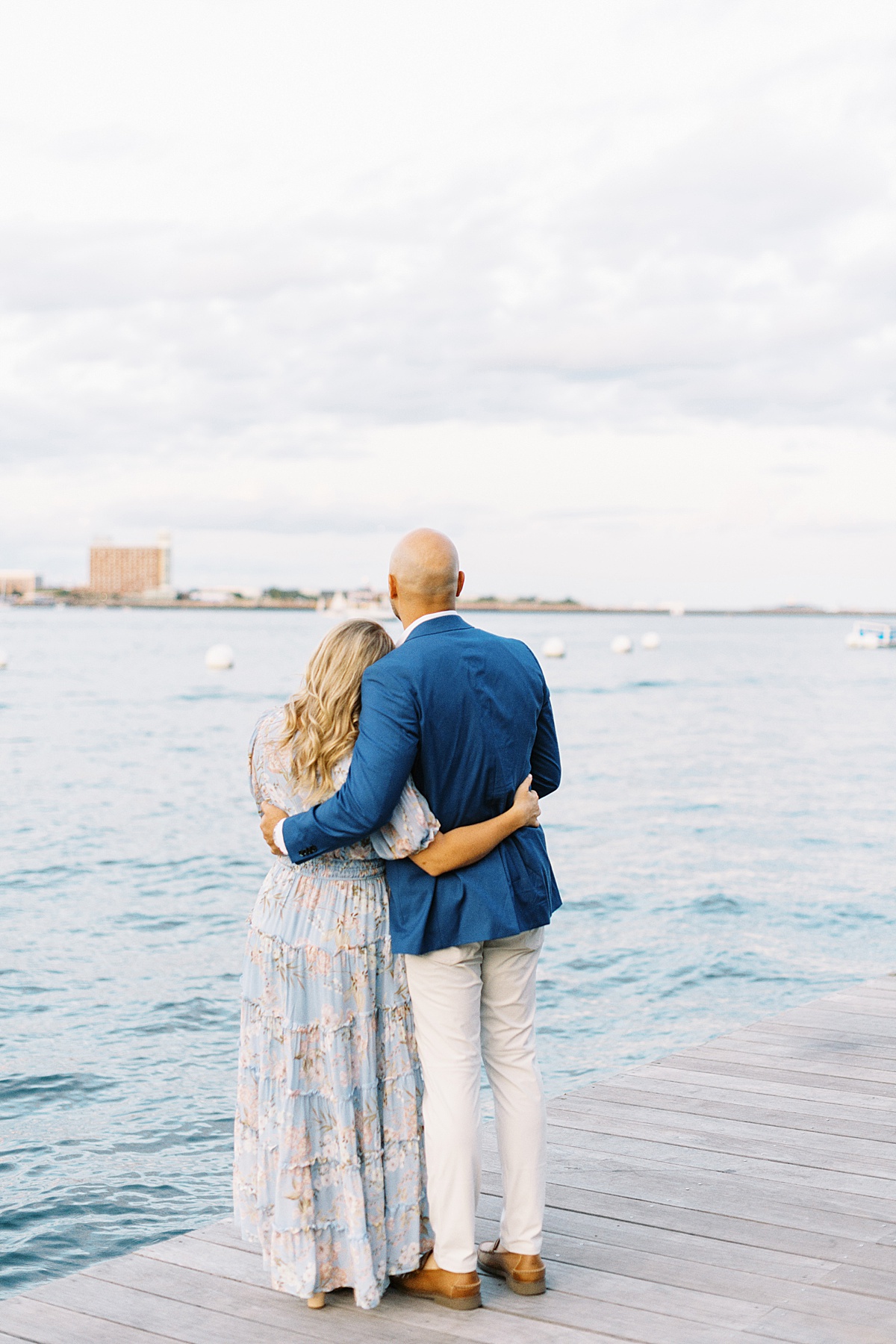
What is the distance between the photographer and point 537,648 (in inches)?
3688

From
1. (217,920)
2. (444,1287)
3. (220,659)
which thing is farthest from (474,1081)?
(220,659)

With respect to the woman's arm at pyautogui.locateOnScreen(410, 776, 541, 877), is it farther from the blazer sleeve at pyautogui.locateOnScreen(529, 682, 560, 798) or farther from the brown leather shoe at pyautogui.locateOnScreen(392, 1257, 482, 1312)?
the brown leather shoe at pyautogui.locateOnScreen(392, 1257, 482, 1312)

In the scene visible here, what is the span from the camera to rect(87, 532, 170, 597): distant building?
6831 inches

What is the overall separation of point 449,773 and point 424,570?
459 mm

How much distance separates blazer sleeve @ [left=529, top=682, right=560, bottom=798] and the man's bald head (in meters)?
0.41

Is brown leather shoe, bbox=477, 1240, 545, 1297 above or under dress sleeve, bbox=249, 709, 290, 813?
under

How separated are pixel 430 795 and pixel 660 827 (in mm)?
15689

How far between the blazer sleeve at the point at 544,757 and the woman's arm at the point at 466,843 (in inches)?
11.4

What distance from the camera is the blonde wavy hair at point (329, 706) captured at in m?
2.91

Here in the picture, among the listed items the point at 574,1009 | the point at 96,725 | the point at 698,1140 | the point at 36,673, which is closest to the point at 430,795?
the point at 698,1140

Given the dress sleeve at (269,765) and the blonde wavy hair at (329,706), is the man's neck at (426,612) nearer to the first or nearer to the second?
the blonde wavy hair at (329,706)

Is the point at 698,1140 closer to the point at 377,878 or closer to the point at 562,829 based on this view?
the point at 377,878

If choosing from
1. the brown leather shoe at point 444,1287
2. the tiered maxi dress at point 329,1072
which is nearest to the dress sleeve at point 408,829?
the tiered maxi dress at point 329,1072

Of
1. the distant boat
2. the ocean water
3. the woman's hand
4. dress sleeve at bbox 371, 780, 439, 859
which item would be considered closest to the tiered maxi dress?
dress sleeve at bbox 371, 780, 439, 859
